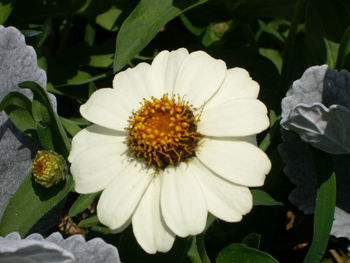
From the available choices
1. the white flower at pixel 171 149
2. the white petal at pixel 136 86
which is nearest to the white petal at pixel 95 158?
the white flower at pixel 171 149

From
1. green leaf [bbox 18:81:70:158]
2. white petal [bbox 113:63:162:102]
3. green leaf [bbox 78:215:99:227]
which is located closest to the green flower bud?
green leaf [bbox 18:81:70:158]

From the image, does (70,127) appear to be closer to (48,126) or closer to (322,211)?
(48,126)

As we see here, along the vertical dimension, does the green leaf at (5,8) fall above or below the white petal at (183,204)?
above

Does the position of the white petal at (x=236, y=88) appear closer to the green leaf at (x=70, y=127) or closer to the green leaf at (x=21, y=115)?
the green leaf at (x=70, y=127)

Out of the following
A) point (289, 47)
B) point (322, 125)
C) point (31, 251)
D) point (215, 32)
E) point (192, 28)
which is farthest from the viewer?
point (192, 28)

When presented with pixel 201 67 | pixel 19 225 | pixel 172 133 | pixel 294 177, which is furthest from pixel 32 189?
pixel 294 177

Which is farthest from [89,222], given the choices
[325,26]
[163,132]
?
[325,26]

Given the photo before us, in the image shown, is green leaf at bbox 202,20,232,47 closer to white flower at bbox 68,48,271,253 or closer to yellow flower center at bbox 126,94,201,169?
white flower at bbox 68,48,271,253
